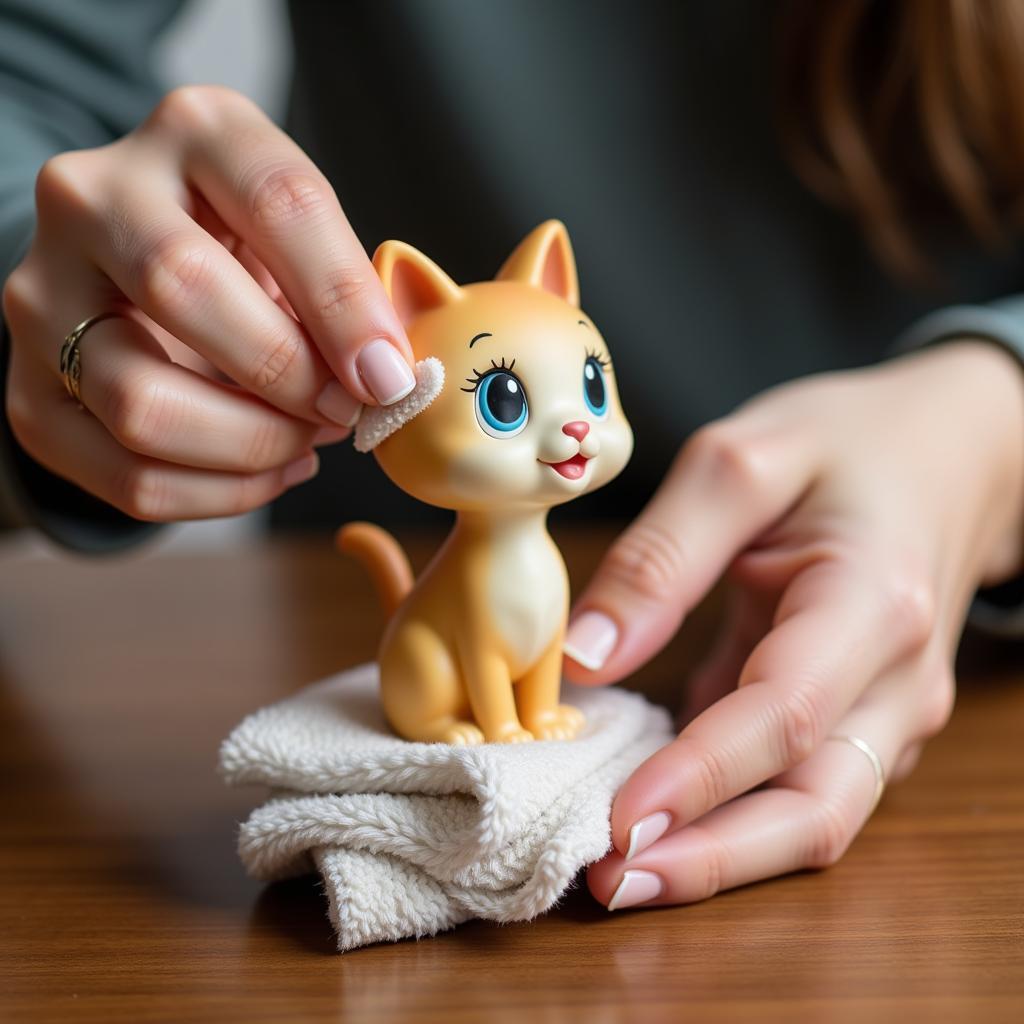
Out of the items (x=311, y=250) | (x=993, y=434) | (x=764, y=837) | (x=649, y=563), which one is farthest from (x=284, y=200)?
(x=993, y=434)

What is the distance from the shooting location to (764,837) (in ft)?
1.85

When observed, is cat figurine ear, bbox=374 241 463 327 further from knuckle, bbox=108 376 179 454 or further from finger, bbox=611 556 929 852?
finger, bbox=611 556 929 852

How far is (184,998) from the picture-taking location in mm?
470

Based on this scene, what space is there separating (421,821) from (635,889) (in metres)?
0.10

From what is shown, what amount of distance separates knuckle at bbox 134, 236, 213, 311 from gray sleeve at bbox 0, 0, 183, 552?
0.92 ft

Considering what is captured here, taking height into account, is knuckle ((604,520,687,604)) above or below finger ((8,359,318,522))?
below

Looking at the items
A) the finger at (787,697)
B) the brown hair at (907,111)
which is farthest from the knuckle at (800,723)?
the brown hair at (907,111)

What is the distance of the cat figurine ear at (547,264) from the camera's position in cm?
64

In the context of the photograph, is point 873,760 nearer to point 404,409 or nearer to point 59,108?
point 404,409

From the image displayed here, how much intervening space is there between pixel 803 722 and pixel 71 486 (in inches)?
23.5

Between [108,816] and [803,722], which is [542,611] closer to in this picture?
[803,722]

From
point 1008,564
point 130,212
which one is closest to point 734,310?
point 1008,564

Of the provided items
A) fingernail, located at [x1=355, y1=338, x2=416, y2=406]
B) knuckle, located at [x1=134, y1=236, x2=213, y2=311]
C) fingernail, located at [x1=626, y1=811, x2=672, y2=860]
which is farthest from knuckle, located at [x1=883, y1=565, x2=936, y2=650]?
knuckle, located at [x1=134, y1=236, x2=213, y2=311]

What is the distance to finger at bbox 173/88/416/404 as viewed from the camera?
552mm
